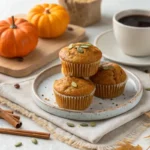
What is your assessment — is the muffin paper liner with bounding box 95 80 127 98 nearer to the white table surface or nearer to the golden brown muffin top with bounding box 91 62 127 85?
the golden brown muffin top with bounding box 91 62 127 85

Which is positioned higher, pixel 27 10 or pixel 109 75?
pixel 109 75

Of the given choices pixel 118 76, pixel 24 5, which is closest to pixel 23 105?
pixel 118 76

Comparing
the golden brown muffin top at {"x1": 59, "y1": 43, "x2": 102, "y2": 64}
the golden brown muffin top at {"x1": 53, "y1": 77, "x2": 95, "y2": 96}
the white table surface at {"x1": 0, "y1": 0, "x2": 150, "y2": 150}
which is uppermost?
the golden brown muffin top at {"x1": 59, "y1": 43, "x2": 102, "y2": 64}

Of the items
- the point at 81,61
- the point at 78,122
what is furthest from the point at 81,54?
the point at 78,122

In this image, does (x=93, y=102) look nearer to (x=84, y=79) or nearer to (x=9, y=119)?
(x=84, y=79)

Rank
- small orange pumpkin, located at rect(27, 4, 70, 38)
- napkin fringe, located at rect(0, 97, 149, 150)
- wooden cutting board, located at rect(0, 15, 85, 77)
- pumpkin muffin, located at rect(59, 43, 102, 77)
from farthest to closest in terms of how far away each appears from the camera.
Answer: small orange pumpkin, located at rect(27, 4, 70, 38) → wooden cutting board, located at rect(0, 15, 85, 77) → pumpkin muffin, located at rect(59, 43, 102, 77) → napkin fringe, located at rect(0, 97, 149, 150)

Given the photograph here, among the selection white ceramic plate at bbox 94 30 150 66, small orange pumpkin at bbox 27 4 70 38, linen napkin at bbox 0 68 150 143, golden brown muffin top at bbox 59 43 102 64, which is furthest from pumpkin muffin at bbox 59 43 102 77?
small orange pumpkin at bbox 27 4 70 38

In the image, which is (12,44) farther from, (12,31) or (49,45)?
(49,45)

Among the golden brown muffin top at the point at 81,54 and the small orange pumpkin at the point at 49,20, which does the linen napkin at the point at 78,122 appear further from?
the small orange pumpkin at the point at 49,20
